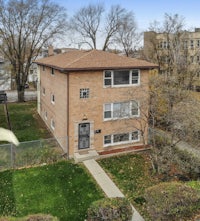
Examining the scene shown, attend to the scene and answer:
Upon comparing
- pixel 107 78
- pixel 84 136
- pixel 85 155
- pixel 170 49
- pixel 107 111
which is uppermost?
pixel 170 49

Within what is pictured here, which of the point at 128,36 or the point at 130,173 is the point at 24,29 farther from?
the point at 130,173

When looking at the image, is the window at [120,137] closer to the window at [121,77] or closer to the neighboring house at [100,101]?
the neighboring house at [100,101]

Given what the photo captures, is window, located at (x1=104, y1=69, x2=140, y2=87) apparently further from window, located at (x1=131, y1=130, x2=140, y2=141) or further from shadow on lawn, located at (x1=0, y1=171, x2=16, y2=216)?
shadow on lawn, located at (x1=0, y1=171, x2=16, y2=216)

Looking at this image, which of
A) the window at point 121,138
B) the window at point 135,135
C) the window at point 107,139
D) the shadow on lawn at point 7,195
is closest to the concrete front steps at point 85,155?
the window at point 107,139

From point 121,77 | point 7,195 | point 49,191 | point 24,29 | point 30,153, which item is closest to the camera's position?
point 7,195

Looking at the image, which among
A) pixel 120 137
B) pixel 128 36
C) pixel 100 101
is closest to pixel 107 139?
pixel 120 137

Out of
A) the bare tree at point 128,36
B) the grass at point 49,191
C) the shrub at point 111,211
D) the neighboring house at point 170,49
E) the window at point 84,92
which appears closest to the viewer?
the shrub at point 111,211

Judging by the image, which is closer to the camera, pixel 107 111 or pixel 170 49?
pixel 107 111
